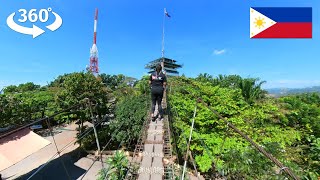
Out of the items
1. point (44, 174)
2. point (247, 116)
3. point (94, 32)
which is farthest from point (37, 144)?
point (94, 32)

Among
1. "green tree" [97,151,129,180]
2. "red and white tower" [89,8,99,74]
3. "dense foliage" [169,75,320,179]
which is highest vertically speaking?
"red and white tower" [89,8,99,74]

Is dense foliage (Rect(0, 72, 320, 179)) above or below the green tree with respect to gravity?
above

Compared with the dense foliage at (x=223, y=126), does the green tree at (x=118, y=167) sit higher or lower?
lower

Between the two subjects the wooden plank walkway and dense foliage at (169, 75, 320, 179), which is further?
dense foliage at (169, 75, 320, 179)

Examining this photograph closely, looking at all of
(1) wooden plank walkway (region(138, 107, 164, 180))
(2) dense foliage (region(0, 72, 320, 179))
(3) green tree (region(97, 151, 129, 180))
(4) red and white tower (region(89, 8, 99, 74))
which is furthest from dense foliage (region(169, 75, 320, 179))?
(4) red and white tower (region(89, 8, 99, 74))

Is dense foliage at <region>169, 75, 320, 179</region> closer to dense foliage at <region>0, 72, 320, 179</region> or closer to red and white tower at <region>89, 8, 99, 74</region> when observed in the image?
dense foliage at <region>0, 72, 320, 179</region>

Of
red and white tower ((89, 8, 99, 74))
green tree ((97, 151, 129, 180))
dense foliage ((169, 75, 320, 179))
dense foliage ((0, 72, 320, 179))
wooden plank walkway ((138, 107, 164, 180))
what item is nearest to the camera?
wooden plank walkway ((138, 107, 164, 180))

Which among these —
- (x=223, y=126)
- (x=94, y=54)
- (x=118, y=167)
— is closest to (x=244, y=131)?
(x=223, y=126)

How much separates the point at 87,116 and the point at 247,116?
10.2m

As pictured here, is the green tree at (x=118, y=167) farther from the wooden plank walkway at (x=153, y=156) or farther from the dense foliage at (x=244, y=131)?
the dense foliage at (x=244, y=131)

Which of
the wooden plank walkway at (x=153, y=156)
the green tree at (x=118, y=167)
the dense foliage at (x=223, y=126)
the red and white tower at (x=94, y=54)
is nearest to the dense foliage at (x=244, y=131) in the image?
the dense foliage at (x=223, y=126)

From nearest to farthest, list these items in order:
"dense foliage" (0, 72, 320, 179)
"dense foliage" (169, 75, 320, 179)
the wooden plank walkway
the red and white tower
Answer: the wooden plank walkway
"dense foliage" (0, 72, 320, 179)
"dense foliage" (169, 75, 320, 179)
the red and white tower

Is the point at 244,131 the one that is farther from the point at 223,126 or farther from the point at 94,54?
the point at 94,54

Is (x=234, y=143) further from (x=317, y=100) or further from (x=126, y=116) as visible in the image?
(x=317, y=100)
